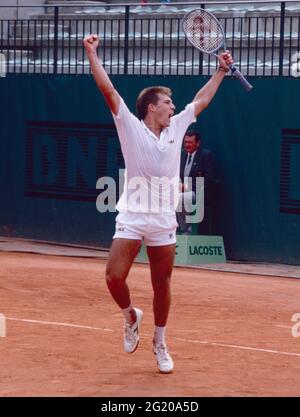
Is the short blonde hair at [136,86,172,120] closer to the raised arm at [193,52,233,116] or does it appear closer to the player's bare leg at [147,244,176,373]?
the raised arm at [193,52,233,116]

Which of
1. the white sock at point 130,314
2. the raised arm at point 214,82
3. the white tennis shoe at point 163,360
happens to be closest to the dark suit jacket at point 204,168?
the raised arm at point 214,82

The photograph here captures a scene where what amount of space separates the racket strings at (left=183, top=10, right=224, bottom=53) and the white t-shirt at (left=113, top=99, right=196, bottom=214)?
1791 millimetres

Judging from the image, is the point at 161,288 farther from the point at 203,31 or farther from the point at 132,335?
the point at 203,31

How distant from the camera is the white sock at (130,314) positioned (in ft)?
29.7

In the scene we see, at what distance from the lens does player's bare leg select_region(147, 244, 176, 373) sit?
28.9 feet

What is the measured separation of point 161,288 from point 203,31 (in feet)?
9.08

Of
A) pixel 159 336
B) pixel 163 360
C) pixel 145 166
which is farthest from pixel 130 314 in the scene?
pixel 145 166

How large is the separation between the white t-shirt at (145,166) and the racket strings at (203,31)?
179 centimetres

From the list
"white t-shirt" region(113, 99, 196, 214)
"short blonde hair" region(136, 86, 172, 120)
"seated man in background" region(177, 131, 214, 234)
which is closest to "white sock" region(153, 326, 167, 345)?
"white t-shirt" region(113, 99, 196, 214)

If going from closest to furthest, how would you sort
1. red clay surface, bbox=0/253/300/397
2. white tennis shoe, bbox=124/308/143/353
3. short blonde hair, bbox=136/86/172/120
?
red clay surface, bbox=0/253/300/397
short blonde hair, bbox=136/86/172/120
white tennis shoe, bbox=124/308/143/353

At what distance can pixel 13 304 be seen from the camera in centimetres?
1245

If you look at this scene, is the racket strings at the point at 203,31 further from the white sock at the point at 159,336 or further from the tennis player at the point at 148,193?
the white sock at the point at 159,336
